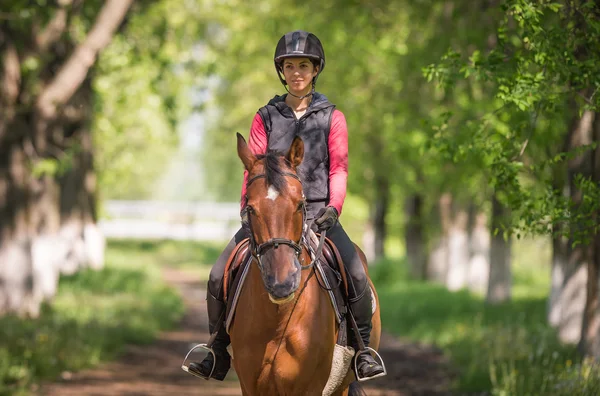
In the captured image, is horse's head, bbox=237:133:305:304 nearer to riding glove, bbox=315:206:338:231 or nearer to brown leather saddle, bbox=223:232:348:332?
riding glove, bbox=315:206:338:231

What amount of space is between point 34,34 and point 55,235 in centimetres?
683

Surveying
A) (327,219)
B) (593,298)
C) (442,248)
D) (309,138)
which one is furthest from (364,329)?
(442,248)

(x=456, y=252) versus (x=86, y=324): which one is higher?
(x=456, y=252)

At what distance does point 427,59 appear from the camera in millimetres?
16562

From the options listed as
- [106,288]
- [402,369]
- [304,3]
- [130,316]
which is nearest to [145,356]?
[130,316]

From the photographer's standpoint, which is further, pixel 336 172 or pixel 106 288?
pixel 106 288

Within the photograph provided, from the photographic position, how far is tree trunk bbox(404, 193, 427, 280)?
96.9ft

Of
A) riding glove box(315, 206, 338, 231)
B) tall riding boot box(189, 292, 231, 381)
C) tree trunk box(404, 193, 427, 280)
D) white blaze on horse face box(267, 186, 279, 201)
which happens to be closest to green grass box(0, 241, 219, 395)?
tall riding boot box(189, 292, 231, 381)

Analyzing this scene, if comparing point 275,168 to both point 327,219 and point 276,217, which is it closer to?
point 276,217

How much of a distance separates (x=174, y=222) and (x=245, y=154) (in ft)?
247

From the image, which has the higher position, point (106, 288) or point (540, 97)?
point (540, 97)

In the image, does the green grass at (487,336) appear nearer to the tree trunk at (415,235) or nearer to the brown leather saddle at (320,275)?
the tree trunk at (415,235)

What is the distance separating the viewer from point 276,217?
18.2ft

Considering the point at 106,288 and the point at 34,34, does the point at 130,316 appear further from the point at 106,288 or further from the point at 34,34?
the point at 34,34
